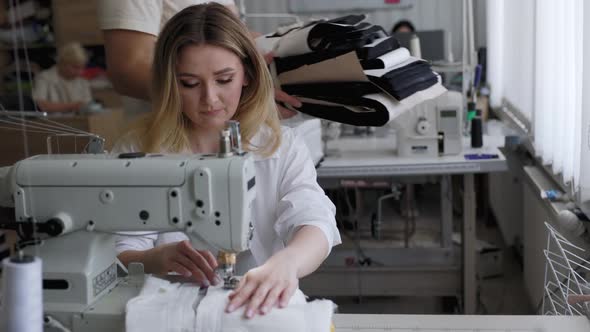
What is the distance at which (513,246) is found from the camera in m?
3.89

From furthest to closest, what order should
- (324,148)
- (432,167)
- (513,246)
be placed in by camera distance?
(513,246) → (324,148) → (432,167)

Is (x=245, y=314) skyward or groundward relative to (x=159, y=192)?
groundward

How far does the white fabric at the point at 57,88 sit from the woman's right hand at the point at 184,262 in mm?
3343

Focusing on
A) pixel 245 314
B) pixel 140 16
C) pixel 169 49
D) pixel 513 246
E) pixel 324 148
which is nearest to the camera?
pixel 245 314

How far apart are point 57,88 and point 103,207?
3.67 metres

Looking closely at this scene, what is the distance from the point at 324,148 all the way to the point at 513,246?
4.92ft

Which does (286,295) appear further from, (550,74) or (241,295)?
(550,74)

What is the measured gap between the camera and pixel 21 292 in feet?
2.70

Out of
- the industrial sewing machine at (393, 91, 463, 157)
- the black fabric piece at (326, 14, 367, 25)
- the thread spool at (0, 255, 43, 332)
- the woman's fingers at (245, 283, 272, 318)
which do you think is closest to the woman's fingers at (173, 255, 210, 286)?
the woman's fingers at (245, 283, 272, 318)

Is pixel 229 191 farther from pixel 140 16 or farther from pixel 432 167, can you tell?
pixel 432 167

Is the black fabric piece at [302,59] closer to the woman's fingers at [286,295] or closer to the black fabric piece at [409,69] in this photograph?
the black fabric piece at [409,69]

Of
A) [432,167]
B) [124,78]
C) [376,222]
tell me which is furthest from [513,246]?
[124,78]

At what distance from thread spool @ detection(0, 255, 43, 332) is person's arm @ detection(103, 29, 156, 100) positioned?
32.5 inches

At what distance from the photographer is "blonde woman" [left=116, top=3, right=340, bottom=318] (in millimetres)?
1193
